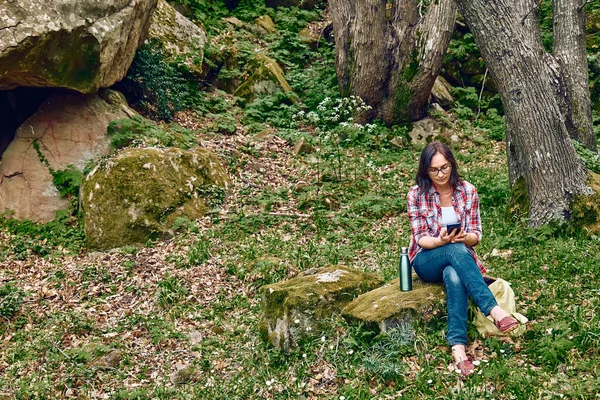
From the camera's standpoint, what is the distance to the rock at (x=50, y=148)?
8922mm

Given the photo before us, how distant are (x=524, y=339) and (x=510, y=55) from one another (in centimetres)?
380

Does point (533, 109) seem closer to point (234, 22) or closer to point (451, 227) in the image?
point (451, 227)

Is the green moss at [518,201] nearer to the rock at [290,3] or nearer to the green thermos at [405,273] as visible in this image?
the green thermos at [405,273]

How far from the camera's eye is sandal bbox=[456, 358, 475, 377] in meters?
4.17

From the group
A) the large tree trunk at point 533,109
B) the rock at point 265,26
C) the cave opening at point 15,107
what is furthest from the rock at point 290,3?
the large tree trunk at point 533,109

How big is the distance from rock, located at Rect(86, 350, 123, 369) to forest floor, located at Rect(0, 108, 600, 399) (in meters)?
0.02

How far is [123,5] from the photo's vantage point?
32.2 ft

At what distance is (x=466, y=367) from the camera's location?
4203mm

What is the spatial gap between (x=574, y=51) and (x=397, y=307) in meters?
7.37

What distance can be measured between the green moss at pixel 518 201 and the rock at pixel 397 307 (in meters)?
2.91

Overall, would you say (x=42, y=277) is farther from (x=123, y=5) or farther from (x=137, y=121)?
(x=123, y=5)

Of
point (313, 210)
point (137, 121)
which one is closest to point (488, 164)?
point (313, 210)

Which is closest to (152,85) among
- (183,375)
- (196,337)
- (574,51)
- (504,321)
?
(196,337)

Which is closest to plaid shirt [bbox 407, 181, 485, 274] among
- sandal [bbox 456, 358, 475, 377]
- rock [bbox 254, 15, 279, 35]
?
sandal [bbox 456, 358, 475, 377]
